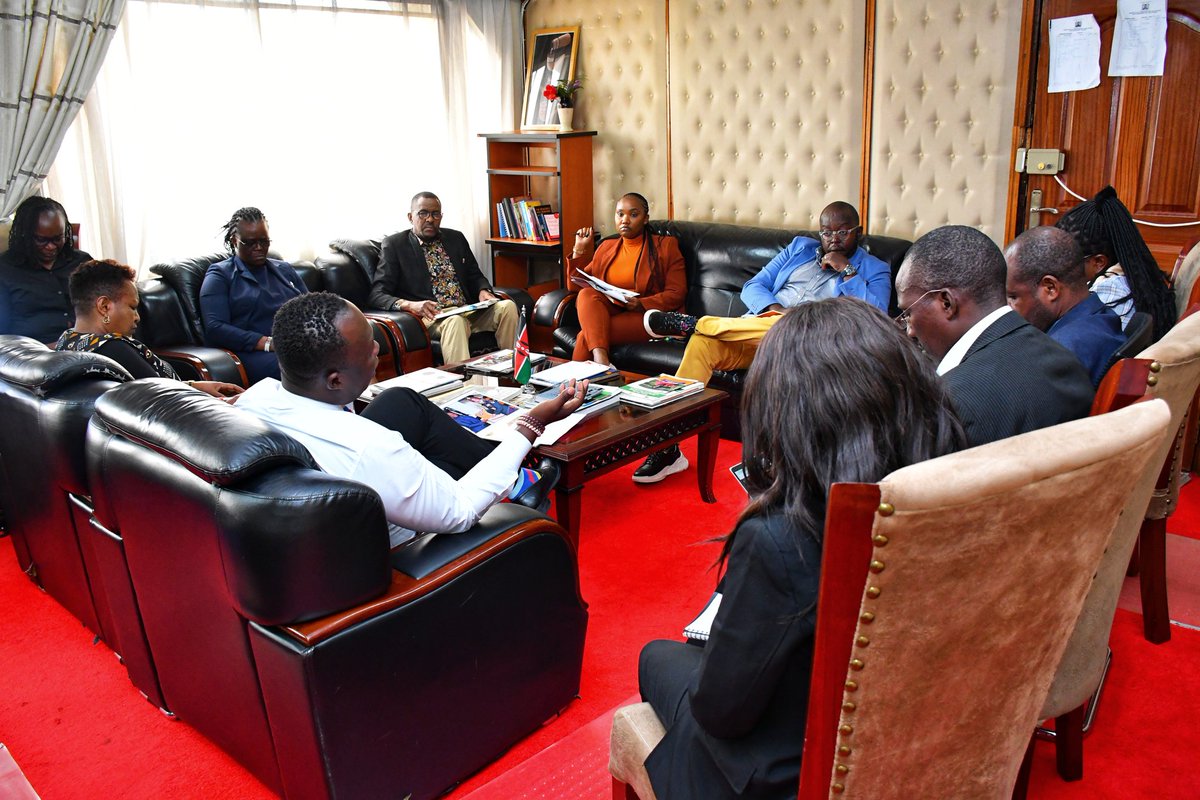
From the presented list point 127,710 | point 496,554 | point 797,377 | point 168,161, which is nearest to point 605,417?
point 496,554

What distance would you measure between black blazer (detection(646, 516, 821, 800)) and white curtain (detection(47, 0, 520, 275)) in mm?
4422

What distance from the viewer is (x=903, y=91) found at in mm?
4523

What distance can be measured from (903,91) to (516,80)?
2674 mm

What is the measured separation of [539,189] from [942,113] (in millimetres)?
2704

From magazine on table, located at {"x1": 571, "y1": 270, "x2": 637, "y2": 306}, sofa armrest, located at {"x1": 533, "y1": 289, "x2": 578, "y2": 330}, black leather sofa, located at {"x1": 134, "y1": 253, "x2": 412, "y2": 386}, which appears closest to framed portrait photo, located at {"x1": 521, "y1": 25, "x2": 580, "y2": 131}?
sofa armrest, located at {"x1": 533, "y1": 289, "x2": 578, "y2": 330}

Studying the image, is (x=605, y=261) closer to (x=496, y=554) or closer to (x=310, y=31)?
(x=310, y=31)

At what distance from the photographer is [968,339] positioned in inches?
77.8

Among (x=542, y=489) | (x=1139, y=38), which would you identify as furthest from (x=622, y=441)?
(x=1139, y=38)

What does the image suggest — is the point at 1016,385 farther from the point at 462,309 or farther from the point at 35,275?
the point at 35,275

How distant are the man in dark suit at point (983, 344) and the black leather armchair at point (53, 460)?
2.06m

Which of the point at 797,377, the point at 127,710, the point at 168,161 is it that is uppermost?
the point at 168,161

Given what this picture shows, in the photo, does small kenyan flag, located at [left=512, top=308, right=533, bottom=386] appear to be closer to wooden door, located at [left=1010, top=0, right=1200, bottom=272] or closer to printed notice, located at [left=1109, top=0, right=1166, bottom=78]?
wooden door, located at [left=1010, top=0, right=1200, bottom=272]

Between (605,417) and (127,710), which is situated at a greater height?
(605,417)

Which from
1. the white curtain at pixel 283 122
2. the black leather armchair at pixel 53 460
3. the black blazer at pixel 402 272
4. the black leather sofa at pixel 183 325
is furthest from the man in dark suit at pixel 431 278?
the black leather armchair at pixel 53 460
